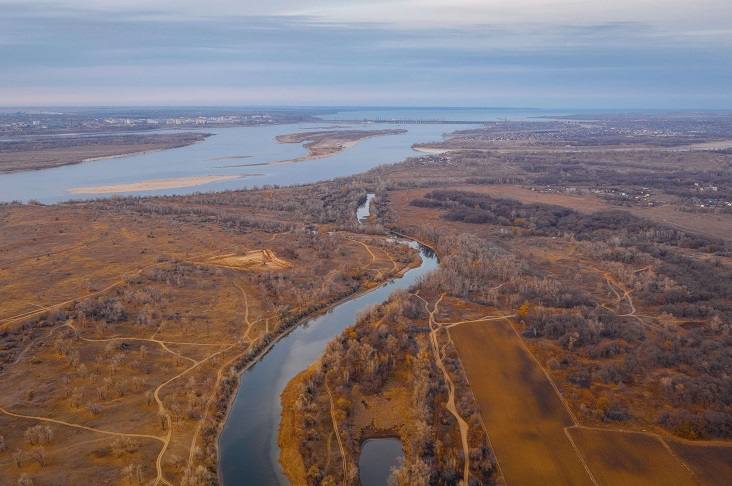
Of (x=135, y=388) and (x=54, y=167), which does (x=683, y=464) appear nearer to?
(x=135, y=388)

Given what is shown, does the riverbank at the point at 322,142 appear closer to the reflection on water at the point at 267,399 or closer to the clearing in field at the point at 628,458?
the reflection on water at the point at 267,399

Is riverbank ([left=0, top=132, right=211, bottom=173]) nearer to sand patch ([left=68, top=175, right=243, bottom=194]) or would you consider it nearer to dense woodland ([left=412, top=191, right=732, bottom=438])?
sand patch ([left=68, top=175, right=243, bottom=194])

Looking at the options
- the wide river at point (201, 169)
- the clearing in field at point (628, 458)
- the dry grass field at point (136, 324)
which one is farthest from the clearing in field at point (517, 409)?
the wide river at point (201, 169)

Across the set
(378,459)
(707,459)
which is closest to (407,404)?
(378,459)

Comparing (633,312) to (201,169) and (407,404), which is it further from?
(201,169)

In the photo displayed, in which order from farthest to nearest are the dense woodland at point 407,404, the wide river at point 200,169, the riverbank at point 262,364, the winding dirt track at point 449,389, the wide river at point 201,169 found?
the wide river at point 201,169, the wide river at point 200,169, the riverbank at point 262,364, the winding dirt track at point 449,389, the dense woodland at point 407,404

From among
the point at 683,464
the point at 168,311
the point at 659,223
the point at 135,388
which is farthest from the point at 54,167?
the point at 683,464

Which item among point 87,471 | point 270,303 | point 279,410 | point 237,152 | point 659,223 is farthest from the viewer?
point 237,152
